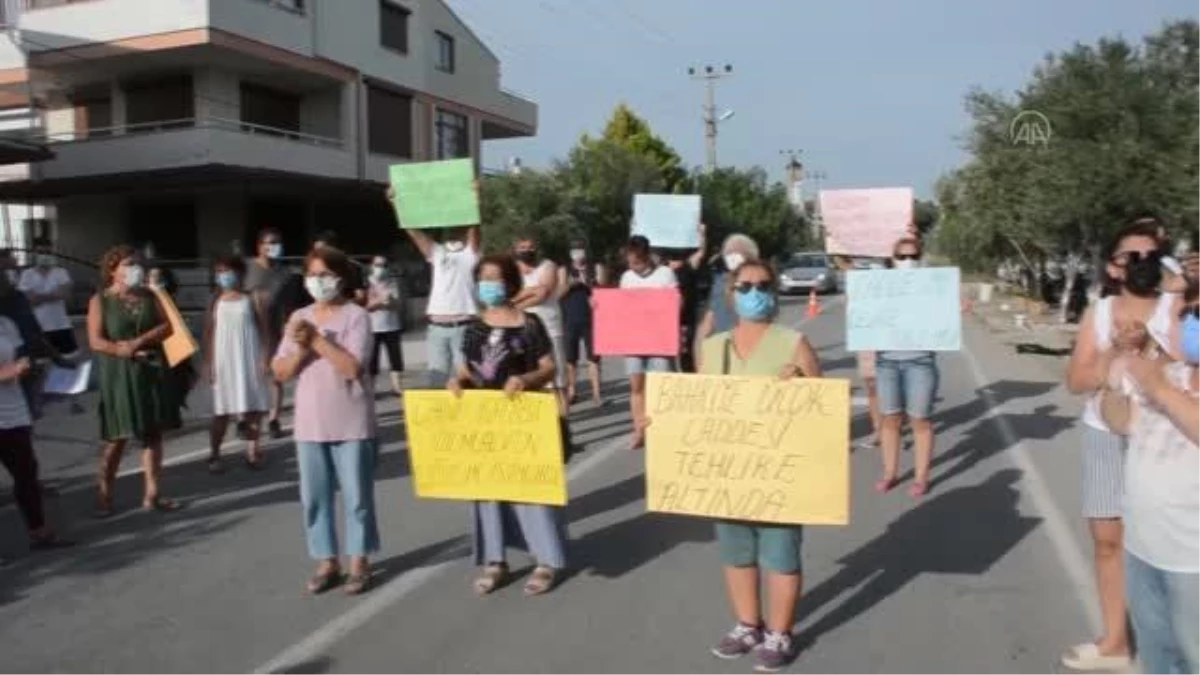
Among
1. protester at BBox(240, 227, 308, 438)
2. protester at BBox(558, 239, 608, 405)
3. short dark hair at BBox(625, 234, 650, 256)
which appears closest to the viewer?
protester at BBox(240, 227, 308, 438)

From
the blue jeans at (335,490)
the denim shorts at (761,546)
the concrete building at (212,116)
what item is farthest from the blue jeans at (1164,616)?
the concrete building at (212,116)

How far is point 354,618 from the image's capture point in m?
5.27

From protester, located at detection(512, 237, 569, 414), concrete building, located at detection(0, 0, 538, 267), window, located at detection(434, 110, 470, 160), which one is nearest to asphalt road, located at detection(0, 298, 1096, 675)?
protester, located at detection(512, 237, 569, 414)

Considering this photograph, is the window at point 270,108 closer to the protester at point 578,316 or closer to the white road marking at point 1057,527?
the protester at point 578,316

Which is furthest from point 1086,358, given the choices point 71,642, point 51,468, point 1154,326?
point 51,468

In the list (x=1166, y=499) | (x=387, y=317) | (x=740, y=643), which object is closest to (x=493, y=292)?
(x=740, y=643)

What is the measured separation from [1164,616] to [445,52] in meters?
34.9

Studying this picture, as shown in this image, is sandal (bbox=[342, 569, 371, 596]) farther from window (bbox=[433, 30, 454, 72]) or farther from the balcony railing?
window (bbox=[433, 30, 454, 72])

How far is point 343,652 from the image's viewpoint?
4.85 meters

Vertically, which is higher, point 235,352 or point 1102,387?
point 1102,387

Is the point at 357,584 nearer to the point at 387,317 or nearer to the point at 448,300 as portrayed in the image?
the point at 448,300

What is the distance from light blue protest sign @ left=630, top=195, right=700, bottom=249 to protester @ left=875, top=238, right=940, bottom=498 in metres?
3.56

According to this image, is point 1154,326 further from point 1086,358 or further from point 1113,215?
point 1113,215

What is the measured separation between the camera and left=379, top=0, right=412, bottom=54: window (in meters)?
32.2
